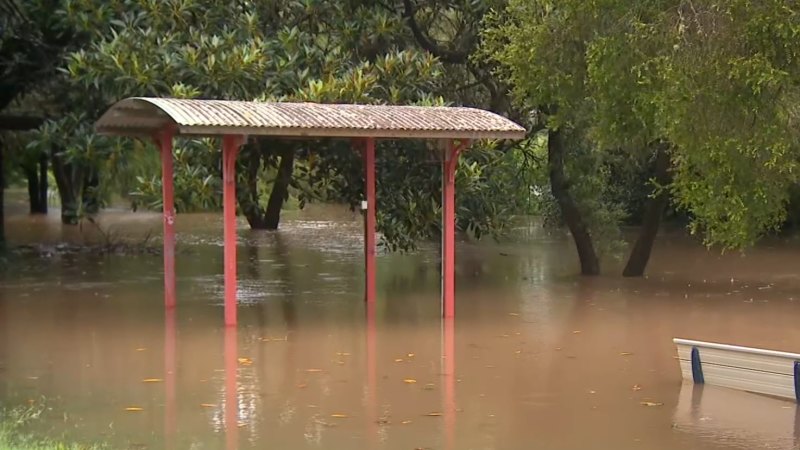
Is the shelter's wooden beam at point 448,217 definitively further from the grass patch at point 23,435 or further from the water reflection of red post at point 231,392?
the grass patch at point 23,435

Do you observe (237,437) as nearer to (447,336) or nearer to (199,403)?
(199,403)

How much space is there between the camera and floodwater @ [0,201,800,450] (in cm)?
787

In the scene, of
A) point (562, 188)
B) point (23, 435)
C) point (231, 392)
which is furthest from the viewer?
point (562, 188)

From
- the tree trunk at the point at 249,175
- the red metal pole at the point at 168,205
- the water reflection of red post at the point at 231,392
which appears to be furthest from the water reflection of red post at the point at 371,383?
the tree trunk at the point at 249,175

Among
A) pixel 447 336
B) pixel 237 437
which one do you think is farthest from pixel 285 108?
pixel 237 437

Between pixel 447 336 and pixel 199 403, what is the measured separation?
439 centimetres

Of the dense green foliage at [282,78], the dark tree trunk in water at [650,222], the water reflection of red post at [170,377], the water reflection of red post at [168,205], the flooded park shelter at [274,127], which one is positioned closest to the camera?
the water reflection of red post at [170,377]

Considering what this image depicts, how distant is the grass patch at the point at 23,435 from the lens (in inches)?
253

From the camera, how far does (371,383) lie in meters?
9.64

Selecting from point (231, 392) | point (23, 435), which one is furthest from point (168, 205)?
point (23, 435)

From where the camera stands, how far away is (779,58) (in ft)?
26.4

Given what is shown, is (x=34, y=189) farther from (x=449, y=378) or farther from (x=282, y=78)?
(x=449, y=378)

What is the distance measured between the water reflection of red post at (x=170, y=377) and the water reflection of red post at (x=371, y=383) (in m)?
Answer: 1.59

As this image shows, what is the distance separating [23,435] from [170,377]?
2648 millimetres
